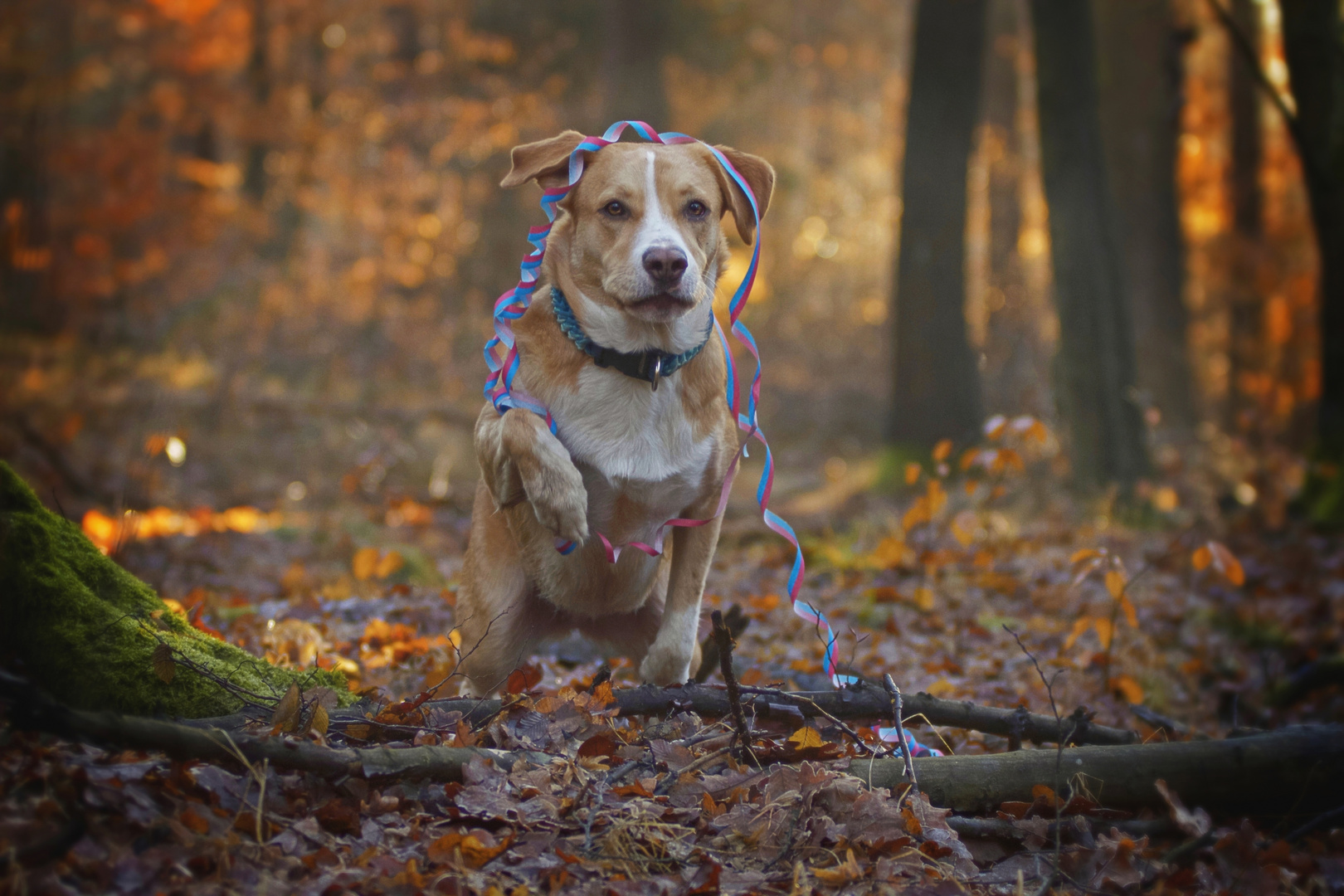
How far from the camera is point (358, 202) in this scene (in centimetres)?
1761

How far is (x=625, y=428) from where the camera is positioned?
3.50 metres

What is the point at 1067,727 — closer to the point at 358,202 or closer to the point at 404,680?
the point at 404,680

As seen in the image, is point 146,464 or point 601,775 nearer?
point 601,775

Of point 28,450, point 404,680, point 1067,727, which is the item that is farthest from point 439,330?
point 1067,727

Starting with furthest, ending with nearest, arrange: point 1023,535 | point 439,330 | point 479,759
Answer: point 439,330, point 1023,535, point 479,759

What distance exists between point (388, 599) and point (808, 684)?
264cm

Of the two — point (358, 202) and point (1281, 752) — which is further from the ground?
point (358, 202)

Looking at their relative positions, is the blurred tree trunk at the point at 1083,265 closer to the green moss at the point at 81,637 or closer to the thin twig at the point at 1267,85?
the thin twig at the point at 1267,85

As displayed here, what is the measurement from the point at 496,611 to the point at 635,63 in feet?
36.2

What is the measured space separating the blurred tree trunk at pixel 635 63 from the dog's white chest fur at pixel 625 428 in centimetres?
996

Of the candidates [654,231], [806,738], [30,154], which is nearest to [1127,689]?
[806,738]

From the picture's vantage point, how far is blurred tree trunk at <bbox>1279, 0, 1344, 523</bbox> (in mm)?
8109

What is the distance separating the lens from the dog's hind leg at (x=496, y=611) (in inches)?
148

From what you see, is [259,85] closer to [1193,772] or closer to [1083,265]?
[1083,265]
